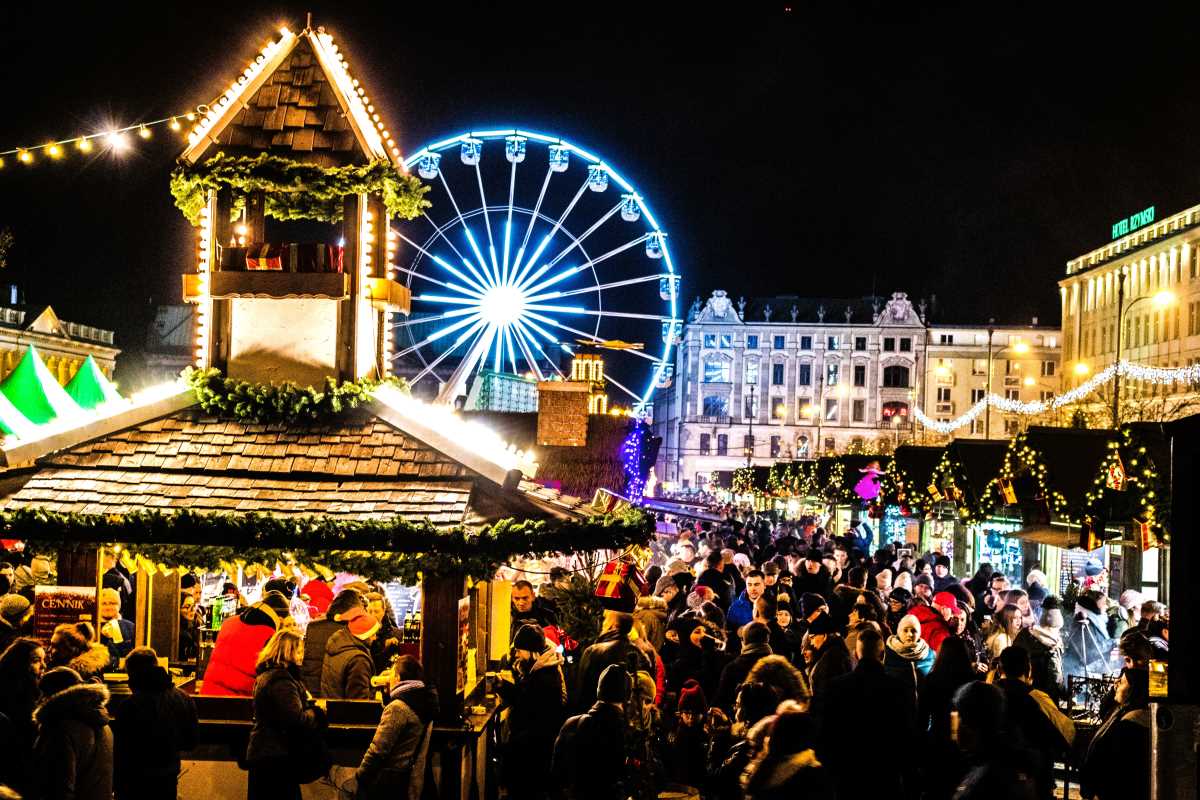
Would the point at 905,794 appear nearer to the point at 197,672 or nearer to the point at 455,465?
the point at 455,465

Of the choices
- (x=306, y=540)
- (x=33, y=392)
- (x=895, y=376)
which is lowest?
(x=306, y=540)

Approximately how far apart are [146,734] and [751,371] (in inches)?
3673

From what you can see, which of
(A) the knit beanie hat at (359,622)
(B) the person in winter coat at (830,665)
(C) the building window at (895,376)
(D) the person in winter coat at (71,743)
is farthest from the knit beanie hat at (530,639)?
(C) the building window at (895,376)

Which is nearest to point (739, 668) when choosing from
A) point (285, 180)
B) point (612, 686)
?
point (612, 686)

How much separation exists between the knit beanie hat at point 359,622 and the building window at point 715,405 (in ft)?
298

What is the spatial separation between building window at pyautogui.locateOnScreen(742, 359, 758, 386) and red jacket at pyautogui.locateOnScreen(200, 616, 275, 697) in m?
91.4

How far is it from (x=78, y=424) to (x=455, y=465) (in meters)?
2.78

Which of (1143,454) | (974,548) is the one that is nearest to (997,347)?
(974,548)

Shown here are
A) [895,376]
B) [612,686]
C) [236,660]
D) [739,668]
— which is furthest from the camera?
[895,376]

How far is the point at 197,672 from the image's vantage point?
905cm

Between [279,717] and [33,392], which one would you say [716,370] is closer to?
[33,392]

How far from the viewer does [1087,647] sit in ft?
37.8

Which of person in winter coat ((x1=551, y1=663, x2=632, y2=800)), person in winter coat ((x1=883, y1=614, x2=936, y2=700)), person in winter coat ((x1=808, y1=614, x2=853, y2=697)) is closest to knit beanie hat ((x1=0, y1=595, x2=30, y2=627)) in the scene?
person in winter coat ((x1=551, y1=663, x2=632, y2=800))

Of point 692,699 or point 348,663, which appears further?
point 692,699
